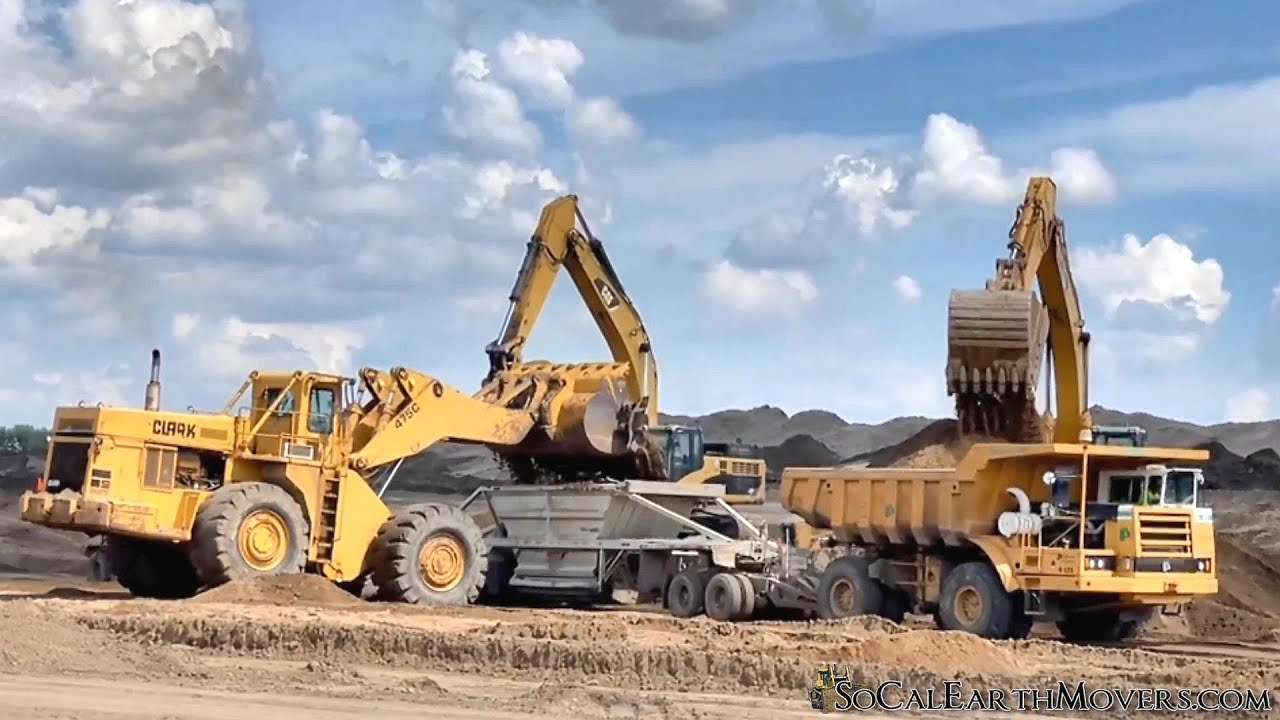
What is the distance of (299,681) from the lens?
14.7 metres

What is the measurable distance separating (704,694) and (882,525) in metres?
8.24

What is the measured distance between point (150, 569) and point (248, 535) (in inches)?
84.8

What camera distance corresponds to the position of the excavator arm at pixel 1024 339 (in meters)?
26.4

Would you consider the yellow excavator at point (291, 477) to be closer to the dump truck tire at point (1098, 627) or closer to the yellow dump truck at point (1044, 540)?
the yellow dump truck at point (1044, 540)

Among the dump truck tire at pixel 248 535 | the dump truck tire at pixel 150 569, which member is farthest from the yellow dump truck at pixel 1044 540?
the dump truck tire at pixel 150 569

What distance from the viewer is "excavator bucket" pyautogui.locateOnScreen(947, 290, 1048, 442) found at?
26.2 m

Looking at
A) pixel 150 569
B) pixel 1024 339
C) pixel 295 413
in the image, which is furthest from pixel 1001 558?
pixel 150 569

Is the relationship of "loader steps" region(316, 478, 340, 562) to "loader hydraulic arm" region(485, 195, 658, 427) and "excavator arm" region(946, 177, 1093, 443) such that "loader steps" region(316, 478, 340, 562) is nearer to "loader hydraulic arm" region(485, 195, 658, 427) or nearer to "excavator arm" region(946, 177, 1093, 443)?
"loader hydraulic arm" region(485, 195, 658, 427)

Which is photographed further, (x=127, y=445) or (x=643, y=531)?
(x=643, y=531)

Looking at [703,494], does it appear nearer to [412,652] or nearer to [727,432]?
[412,652]

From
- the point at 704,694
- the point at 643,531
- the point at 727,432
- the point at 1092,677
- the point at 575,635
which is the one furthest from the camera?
the point at 727,432

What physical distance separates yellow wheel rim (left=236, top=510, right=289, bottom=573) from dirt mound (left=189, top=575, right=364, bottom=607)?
455 millimetres

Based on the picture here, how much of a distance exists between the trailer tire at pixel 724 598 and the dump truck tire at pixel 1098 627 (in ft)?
13.3

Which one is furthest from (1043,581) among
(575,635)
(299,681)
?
(299,681)
